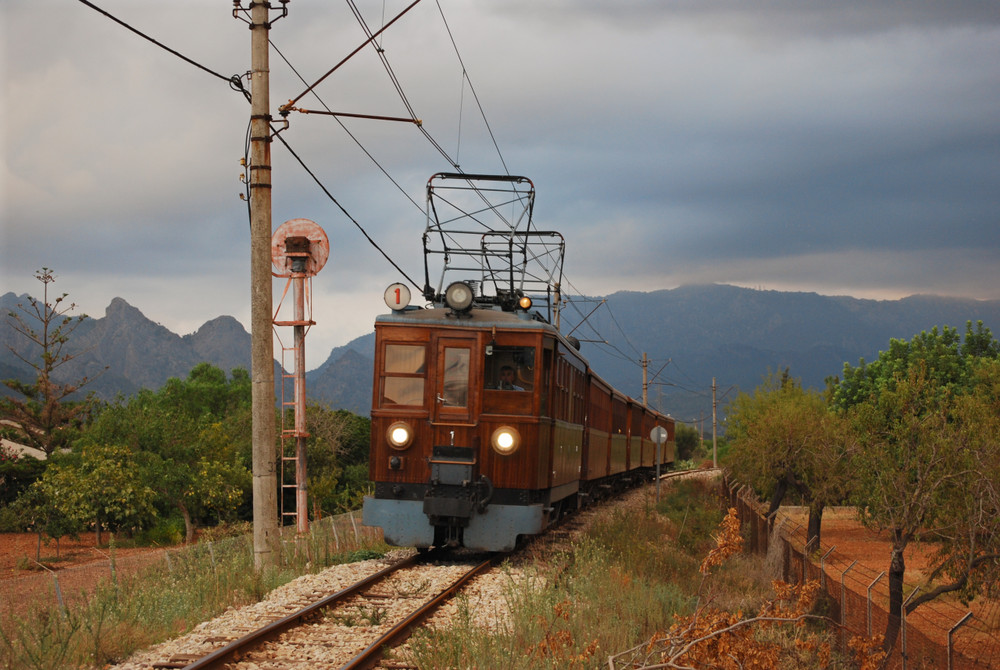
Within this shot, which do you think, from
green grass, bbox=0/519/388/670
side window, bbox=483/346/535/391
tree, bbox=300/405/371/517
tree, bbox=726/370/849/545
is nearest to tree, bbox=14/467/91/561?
tree, bbox=300/405/371/517

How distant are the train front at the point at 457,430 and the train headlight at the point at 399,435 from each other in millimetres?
13

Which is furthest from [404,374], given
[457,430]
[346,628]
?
[346,628]

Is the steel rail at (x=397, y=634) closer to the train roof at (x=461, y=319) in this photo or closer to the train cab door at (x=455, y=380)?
the train cab door at (x=455, y=380)

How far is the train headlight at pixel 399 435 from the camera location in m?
11.9

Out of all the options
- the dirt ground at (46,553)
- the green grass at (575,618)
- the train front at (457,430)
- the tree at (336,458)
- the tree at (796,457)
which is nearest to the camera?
the green grass at (575,618)

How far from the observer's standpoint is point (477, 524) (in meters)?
11.8

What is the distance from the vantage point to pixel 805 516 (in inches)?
1646

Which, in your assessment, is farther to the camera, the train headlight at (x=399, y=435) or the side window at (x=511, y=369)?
the side window at (x=511, y=369)

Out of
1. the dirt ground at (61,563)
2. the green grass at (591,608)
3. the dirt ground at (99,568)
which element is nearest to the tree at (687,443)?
the dirt ground at (99,568)

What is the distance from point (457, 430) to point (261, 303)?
2841 mm

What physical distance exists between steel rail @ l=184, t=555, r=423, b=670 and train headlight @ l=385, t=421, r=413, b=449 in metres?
2.36

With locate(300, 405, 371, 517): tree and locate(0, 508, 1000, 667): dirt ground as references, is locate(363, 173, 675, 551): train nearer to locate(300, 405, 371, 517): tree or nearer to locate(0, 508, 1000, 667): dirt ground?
locate(0, 508, 1000, 667): dirt ground

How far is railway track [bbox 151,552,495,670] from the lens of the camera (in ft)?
21.9

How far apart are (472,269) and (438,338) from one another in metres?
3.70
